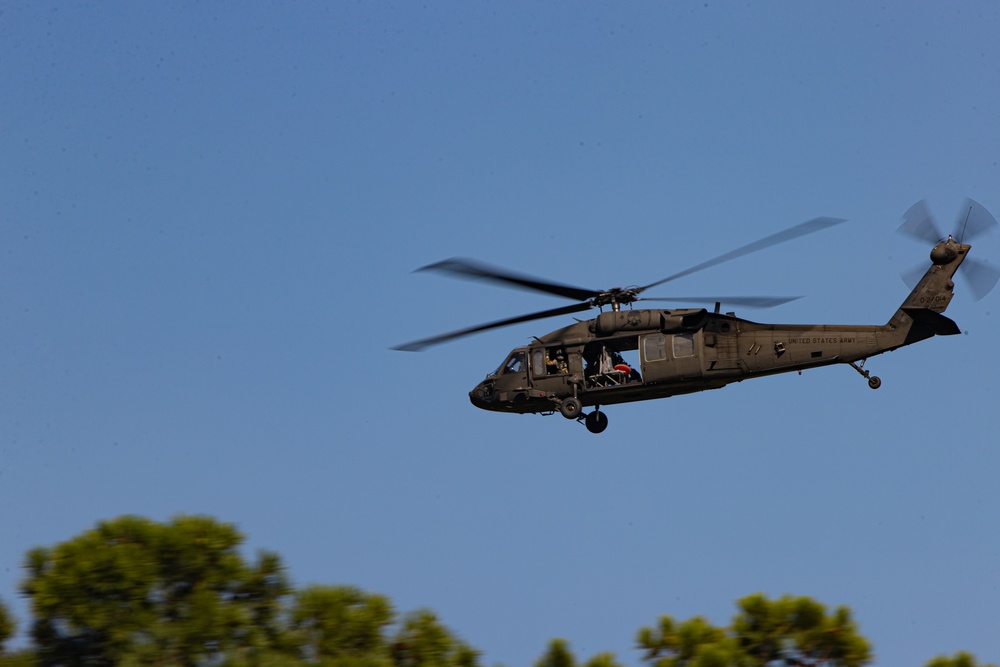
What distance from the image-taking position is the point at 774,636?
24.8 metres

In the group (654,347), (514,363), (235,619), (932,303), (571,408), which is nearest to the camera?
(235,619)

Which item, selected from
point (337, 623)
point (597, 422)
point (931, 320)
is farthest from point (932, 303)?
point (337, 623)

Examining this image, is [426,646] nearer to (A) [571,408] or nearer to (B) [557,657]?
(B) [557,657]

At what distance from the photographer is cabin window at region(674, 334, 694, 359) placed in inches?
1275

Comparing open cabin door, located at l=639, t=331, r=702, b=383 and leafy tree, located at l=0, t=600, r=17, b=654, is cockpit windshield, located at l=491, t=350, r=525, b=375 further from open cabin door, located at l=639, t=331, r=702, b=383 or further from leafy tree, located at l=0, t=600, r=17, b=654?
leafy tree, located at l=0, t=600, r=17, b=654

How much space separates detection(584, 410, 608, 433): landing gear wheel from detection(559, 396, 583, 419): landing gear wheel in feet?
2.68

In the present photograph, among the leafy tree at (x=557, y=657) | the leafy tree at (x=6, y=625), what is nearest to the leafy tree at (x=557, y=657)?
the leafy tree at (x=557, y=657)

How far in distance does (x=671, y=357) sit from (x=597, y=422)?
291 cm

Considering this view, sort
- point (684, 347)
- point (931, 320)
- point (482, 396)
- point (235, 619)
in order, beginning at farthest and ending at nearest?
point (482, 396), point (684, 347), point (931, 320), point (235, 619)

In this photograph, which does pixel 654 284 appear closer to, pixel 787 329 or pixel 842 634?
pixel 787 329

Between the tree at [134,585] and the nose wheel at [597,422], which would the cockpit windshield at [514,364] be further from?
the tree at [134,585]

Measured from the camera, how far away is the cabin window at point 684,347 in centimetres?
3238

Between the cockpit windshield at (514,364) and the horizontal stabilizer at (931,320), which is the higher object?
the cockpit windshield at (514,364)

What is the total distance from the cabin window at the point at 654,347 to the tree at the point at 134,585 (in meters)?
11.2
